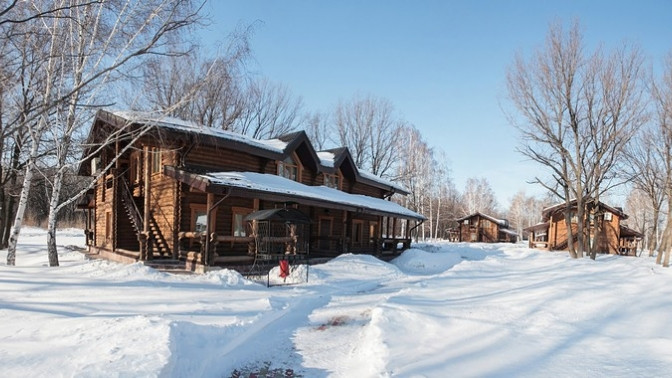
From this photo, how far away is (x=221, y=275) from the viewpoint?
11297mm

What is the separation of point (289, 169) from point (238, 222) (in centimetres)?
463

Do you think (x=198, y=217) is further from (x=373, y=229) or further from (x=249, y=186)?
(x=373, y=229)

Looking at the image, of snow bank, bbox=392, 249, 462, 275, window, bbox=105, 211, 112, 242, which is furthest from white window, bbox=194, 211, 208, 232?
snow bank, bbox=392, 249, 462, 275

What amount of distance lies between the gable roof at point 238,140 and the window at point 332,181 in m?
0.73

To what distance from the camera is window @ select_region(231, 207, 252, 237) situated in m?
15.5

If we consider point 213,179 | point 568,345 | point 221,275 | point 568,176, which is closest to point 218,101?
point 213,179

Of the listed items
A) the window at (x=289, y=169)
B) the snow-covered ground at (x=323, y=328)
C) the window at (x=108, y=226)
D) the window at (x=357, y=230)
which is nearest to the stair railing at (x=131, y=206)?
the window at (x=108, y=226)

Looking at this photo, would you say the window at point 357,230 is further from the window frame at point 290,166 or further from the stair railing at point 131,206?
the stair railing at point 131,206

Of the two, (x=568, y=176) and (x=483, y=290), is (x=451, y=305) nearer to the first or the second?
(x=483, y=290)

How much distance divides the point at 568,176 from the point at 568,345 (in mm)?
19489

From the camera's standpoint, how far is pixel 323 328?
752 cm

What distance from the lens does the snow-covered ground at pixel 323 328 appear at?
4.61m

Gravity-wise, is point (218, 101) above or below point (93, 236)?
above

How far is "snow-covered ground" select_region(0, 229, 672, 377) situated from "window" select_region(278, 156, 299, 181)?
28.9 feet
